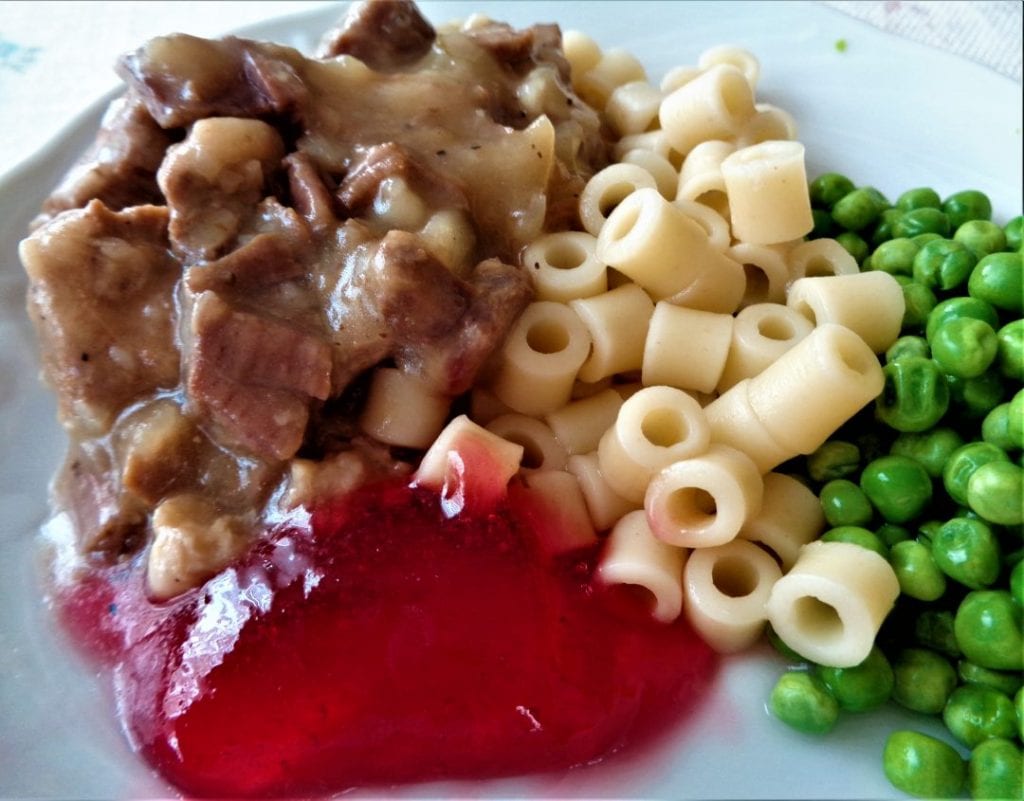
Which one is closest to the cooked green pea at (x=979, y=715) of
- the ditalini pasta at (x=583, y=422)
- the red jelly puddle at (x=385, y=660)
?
the red jelly puddle at (x=385, y=660)

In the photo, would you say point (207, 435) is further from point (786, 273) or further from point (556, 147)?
point (786, 273)

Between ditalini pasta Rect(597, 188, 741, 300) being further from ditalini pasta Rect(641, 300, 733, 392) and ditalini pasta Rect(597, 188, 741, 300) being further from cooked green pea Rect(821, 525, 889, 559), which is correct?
cooked green pea Rect(821, 525, 889, 559)

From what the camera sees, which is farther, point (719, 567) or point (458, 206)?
point (458, 206)

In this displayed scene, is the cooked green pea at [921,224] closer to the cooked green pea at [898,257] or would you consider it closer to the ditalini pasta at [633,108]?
the cooked green pea at [898,257]

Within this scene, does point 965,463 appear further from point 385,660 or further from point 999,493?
point 385,660

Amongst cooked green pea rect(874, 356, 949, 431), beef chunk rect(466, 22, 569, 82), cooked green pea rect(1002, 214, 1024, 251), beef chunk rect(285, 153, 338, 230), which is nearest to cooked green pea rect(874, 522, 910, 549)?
cooked green pea rect(874, 356, 949, 431)

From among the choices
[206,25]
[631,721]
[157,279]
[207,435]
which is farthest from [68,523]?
[206,25]
